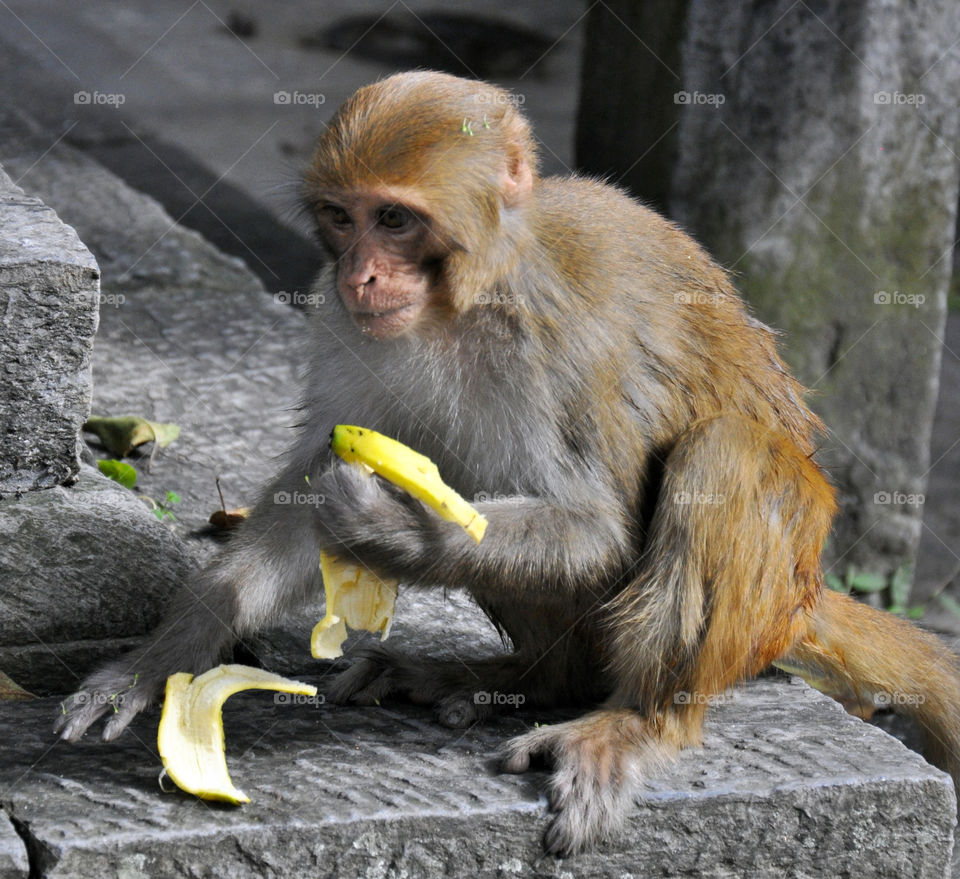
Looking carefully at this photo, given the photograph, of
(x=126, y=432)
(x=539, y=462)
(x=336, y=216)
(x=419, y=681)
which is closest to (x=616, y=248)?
(x=539, y=462)

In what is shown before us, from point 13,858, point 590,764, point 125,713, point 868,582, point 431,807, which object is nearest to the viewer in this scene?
point 13,858

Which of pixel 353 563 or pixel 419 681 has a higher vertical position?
pixel 353 563

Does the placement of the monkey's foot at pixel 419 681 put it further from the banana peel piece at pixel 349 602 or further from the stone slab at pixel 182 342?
the stone slab at pixel 182 342

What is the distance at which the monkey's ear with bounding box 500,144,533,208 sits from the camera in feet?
12.4

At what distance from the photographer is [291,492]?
13.6 feet

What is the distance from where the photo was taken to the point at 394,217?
360 cm

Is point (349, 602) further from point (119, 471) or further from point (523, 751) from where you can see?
point (119, 471)

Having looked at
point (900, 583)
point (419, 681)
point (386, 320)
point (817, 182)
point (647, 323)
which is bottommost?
point (419, 681)

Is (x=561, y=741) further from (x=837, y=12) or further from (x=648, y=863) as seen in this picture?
(x=837, y=12)

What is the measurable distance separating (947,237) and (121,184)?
4294 mm

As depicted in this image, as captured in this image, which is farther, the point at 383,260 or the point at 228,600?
the point at 228,600

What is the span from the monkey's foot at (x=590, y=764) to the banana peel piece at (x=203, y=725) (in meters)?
0.64

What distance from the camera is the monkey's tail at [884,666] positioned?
4.14 m

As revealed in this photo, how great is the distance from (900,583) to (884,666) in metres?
3.38
